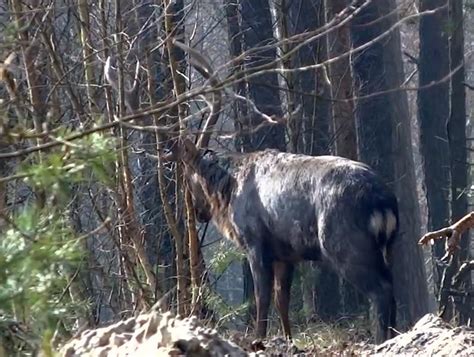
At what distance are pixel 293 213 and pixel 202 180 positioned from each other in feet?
5.17

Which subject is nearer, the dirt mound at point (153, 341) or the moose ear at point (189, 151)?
the dirt mound at point (153, 341)

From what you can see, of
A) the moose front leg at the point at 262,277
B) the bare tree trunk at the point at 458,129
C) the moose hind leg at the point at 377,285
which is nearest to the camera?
the moose hind leg at the point at 377,285

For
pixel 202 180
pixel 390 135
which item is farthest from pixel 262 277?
pixel 390 135

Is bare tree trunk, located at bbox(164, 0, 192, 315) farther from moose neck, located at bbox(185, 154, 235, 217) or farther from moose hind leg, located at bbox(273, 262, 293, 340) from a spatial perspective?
moose hind leg, located at bbox(273, 262, 293, 340)

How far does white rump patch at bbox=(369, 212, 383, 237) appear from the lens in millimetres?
12055

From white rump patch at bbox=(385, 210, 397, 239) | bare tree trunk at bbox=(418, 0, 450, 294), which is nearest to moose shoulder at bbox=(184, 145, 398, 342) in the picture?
white rump patch at bbox=(385, 210, 397, 239)

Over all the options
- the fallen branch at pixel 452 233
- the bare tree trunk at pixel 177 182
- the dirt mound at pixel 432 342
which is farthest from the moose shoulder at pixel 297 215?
the dirt mound at pixel 432 342

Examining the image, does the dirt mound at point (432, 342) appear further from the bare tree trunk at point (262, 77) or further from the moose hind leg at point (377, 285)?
the bare tree trunk at point (262, 77)

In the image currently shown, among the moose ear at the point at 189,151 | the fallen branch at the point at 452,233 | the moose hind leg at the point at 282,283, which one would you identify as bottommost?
the moose hind leg at the point at 282,283

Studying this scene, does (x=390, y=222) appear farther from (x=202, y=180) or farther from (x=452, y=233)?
(x=452, y=233)

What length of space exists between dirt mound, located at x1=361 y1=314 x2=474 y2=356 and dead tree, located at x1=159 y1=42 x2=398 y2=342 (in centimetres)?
293

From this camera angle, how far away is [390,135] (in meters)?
18.9

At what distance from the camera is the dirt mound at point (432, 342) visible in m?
7.82

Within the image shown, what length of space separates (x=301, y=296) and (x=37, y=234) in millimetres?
13362
